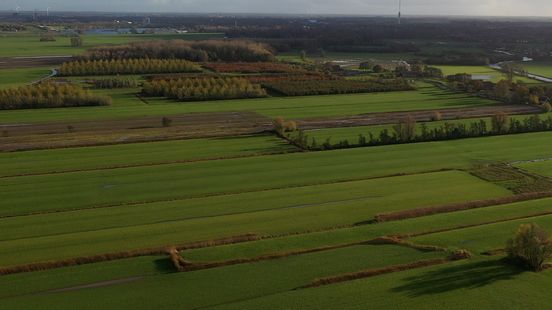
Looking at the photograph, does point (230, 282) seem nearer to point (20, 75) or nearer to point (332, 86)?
point (332, 86)

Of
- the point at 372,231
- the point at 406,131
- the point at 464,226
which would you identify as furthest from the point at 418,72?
the point at 372,231

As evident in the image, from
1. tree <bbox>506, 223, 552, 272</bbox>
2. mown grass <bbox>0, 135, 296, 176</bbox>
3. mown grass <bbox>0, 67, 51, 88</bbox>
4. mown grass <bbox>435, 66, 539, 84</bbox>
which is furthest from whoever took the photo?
mown grass <bbox>435, 66, 539, 84</bbox>

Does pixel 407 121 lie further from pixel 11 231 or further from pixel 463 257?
pixel 11 231

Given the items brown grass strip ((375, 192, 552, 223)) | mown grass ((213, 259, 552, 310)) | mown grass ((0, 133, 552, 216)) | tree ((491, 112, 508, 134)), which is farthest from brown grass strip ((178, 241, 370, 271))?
tree ((491, 112, 508, 134))

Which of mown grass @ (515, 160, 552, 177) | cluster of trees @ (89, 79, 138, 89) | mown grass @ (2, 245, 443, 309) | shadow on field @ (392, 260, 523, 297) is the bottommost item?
mown grass @ (2, 245, 443, 309)

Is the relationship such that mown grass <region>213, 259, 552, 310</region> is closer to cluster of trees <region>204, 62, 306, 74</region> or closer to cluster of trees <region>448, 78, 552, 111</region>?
cluster of trees <region>448, 78, 552, 111</region>

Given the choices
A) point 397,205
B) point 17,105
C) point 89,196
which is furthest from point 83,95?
point 397,205
